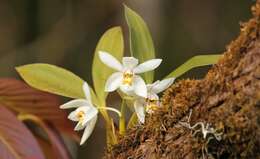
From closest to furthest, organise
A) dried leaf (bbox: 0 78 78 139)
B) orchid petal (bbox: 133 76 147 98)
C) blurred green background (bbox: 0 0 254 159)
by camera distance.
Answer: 1. orchid petal (bbox: 133 76 147 98)
2. dried leaf (bbox: 0 78 78 139)
3. blurred green background (bbox: 0 0 254 159)

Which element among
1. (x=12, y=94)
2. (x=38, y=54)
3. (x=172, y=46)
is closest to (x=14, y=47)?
(x=38, y=54)

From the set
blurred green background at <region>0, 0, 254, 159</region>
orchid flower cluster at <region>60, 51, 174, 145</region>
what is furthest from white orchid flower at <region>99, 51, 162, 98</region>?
blurred green background at <region>0, 0, 254, 159</region>

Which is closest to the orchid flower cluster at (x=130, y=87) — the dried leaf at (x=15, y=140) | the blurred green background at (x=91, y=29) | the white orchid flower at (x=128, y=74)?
the white orchid flower at (x=128, y=74)

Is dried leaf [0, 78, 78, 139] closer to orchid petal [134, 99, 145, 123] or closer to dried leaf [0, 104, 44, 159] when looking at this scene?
dried leaf [0, 104, 44, 159]

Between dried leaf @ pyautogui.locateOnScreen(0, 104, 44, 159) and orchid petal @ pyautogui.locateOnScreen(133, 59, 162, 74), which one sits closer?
orchid petal @ pyautogui.locateOnScreen(133, 59, 162, 74)

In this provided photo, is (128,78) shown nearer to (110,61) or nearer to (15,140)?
(110,61)

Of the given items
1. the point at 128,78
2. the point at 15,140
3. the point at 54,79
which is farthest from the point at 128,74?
the point at 15,140

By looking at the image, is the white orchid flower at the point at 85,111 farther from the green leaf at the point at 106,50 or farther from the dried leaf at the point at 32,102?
the dried leaf at the point at 32,102
